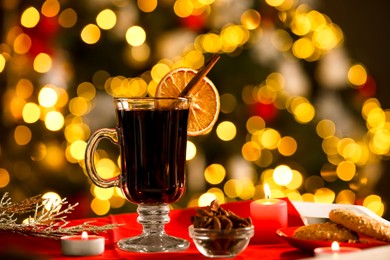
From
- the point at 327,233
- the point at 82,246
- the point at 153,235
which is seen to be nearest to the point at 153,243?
the point at 153,235

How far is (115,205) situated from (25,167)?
16.0 inches

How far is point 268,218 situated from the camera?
1.49 metres

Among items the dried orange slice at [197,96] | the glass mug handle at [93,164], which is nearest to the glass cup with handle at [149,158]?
the glass mug handle at [93,164]

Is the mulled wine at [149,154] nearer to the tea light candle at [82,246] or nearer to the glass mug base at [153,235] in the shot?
the glass mug base at [153,235]

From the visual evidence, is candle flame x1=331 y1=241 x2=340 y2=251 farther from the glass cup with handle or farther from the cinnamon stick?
the cinnamon stick

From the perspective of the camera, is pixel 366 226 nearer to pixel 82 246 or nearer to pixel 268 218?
pixel 268 218

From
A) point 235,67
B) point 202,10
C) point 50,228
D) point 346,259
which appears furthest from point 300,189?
point 346,259

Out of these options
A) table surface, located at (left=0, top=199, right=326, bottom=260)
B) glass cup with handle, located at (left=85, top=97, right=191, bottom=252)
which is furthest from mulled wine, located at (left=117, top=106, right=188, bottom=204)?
table surface, located at (left=0, top=199, right=326, bottom=260)

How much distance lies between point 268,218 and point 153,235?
0.23 metres

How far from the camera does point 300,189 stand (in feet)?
11.5

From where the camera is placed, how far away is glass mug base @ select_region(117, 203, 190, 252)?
1.38 meters

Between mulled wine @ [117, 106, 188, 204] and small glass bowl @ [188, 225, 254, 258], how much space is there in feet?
0.63

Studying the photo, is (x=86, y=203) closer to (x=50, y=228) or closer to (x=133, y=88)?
(x=133, y=88)

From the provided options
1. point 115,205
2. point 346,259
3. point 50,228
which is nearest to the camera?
point 346,259
